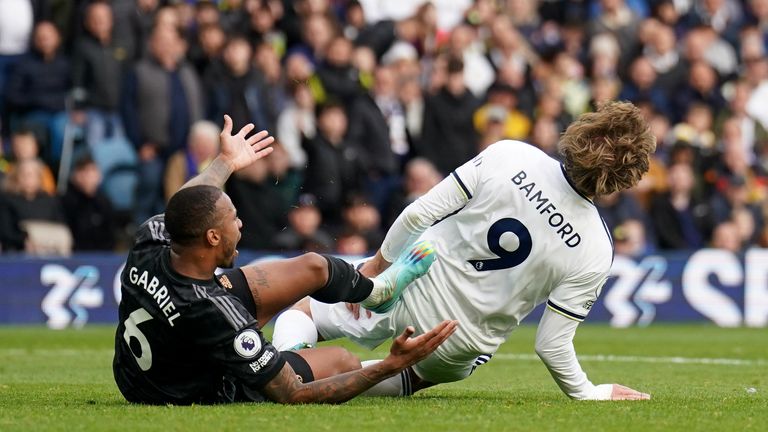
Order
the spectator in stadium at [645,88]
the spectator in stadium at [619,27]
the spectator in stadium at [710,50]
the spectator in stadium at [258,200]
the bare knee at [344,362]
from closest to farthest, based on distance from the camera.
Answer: the bare knee at [344,362] → the spectator in stadium at [258,200] → the spectator in stadium at [645,88] → the spectator in stadium at [710,50] → the spectator in stadium at [619,27]

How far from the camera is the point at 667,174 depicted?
2002 cm

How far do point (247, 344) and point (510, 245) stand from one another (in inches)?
72.4

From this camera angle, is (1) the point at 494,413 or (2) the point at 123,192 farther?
(2) the point at 123,192

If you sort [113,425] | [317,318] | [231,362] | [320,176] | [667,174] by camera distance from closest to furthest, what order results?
1. [113,425]
2. [231,362]
3. [317,318]
4. [320,176]
5. [667,174]

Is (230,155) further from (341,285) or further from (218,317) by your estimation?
(218,317)

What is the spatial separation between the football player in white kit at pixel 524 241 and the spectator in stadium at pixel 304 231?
778 cm

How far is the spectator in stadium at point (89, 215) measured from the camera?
16969mm

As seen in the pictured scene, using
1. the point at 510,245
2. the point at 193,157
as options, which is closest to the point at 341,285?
the point at 510,245

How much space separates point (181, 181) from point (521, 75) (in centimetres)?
594

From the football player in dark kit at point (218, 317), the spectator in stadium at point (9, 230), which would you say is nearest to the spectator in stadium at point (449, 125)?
the spectator in stadium at point (9, 230)

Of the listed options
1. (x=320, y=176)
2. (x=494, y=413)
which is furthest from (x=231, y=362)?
(x=320, y=176)

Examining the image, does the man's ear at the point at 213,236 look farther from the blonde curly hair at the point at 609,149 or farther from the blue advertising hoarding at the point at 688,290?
the blue advertising hoarding at the point at 688,290

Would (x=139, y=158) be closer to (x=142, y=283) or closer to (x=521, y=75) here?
(x=521, y=75)

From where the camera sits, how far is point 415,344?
7.34 meters
